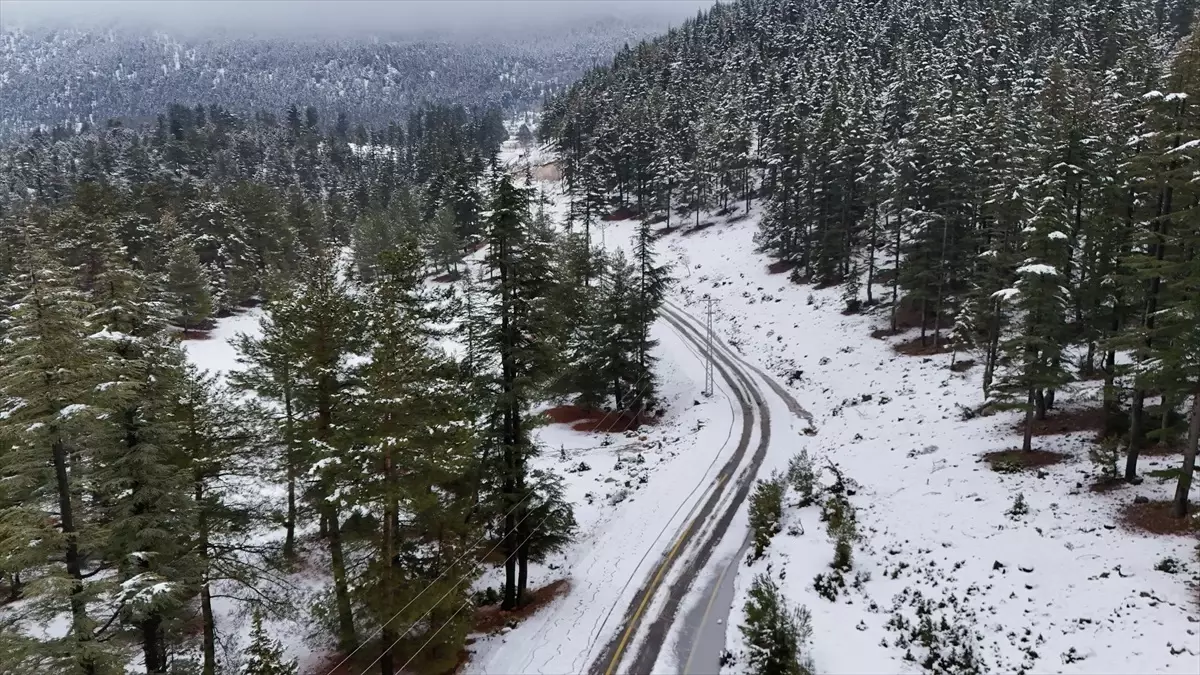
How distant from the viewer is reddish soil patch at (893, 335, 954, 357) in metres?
39.2

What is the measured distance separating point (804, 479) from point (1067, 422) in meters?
10.8

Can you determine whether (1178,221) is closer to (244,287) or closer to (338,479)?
(338,479)

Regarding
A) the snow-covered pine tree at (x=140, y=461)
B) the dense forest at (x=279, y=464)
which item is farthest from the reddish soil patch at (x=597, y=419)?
the snow-covered pine tree at (x=140, y=461)

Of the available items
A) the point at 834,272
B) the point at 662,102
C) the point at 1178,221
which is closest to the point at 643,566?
the point at 1178,221

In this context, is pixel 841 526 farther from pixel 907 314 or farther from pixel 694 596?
pixel 907 314

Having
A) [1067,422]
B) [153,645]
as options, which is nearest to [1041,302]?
[1067,422]

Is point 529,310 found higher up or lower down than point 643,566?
higher up

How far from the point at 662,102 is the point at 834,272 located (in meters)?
59.8

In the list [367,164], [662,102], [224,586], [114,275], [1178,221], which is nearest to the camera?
[114,275]

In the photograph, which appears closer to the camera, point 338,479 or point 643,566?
point 338,479

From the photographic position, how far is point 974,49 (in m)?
92.4

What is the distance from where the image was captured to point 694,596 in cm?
2162

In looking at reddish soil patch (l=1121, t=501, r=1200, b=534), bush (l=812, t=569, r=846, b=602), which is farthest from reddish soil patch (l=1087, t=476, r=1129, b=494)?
bush (l=812, t=569, r=846, b=602)

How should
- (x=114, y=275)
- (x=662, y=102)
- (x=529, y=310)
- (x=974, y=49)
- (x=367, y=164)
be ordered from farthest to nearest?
(x=367, y=164)
(x=662, y=102)
(x=974, y=49)
(x=529, y=310)
(x=114, y=275)
